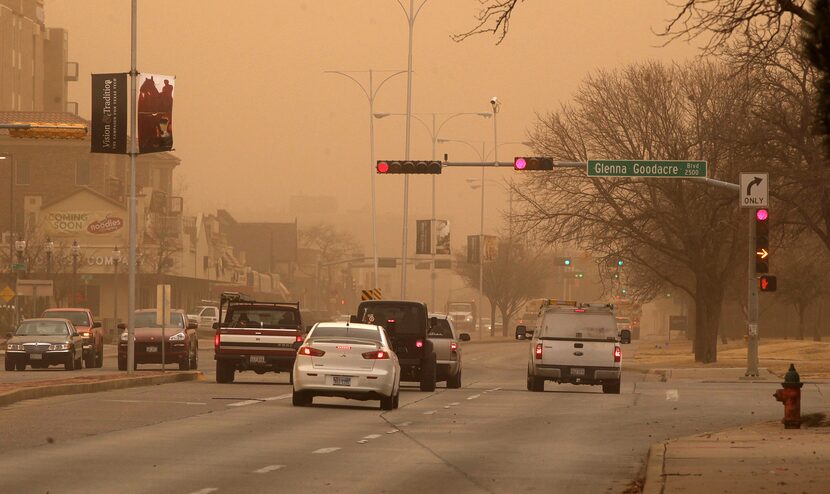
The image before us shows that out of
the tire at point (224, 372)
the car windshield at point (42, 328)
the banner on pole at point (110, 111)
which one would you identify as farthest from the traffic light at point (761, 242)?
the car windshield at point (42, 328)

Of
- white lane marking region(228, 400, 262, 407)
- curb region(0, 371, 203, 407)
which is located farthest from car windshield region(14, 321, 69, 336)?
white lane marking region(228, 400, 262, 407)

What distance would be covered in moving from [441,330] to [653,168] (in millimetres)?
8131

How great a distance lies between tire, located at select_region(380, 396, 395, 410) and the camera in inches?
1034

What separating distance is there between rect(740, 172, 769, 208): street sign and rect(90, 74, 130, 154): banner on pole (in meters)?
16.2

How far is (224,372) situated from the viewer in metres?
35.5

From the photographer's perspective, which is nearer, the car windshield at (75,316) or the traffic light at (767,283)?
the traffic light at (767,283)

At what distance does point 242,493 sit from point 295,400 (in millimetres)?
13147

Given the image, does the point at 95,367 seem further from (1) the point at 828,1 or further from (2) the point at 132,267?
(1) the point at 828,1

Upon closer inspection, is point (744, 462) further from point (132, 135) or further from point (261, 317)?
point (132, 135)

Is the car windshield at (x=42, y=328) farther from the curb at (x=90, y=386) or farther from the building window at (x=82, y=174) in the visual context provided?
the building window at (x=82, y=174)

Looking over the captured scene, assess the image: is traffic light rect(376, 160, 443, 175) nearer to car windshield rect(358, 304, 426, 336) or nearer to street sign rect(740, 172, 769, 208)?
street sign rect(740, 172, 769, 208)

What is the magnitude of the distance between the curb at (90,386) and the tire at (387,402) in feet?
21.2

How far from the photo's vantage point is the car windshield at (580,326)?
3434cm

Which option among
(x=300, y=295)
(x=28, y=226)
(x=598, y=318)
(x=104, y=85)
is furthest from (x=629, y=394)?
(x=300, y=295)
